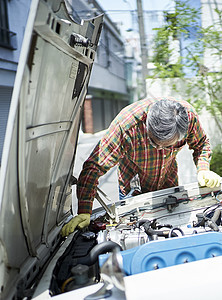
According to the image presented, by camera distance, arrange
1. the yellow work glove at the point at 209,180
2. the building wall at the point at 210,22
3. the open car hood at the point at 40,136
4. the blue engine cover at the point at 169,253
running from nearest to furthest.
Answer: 1. the open car hood at the point at 40,136
2. the blue engine cover at the point at 169,253
3. the yellow work glove at the point at 209,180
4. the building wall at the point at 210,22

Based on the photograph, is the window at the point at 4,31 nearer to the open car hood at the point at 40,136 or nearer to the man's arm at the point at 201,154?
the man's arm at the point at 201,154

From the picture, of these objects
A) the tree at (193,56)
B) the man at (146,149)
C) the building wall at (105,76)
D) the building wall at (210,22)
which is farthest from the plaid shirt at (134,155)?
the building wall at (105,76)

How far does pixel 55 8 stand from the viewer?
119cm

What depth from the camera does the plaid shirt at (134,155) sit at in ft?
6.23

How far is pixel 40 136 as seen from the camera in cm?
125

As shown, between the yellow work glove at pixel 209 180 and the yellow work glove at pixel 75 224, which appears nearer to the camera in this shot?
the yellow work glove at pixel 75 224

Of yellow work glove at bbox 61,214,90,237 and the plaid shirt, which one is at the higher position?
the plaid shirt

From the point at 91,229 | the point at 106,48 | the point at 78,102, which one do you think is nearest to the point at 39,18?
the point at 78,102

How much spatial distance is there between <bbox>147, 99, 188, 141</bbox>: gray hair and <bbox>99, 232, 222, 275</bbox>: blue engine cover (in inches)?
30.7

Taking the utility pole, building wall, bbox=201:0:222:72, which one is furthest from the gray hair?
the utility pole

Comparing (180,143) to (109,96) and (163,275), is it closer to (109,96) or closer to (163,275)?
(163,275)

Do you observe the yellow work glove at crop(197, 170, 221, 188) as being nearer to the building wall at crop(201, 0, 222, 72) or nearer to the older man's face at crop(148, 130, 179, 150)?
the older man's face at crop(148, 130, 179, 150)

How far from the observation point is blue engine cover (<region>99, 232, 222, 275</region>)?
112 cm

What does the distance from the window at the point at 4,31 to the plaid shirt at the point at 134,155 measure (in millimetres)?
6817
